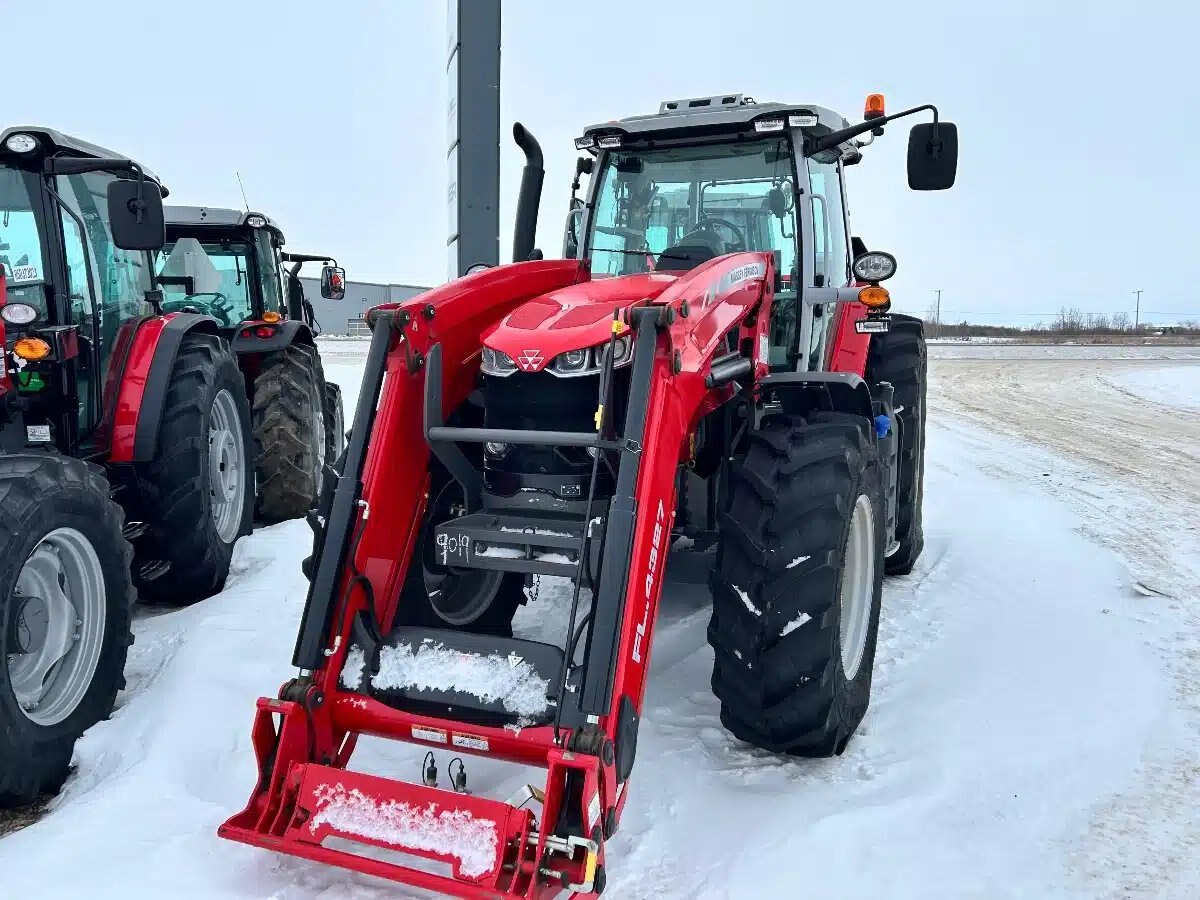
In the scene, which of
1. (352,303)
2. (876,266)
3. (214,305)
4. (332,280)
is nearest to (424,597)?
(876,266)

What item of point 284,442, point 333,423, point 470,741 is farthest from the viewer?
point 333,423

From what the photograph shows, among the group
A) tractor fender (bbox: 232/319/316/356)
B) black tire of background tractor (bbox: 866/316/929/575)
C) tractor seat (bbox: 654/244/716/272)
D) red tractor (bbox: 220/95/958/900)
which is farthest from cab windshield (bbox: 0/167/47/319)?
black tire of background tractor (bbox: 866/316/929/575)

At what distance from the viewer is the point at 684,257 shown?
4.04 m

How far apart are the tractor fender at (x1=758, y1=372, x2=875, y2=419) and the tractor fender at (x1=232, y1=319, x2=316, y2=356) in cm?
419

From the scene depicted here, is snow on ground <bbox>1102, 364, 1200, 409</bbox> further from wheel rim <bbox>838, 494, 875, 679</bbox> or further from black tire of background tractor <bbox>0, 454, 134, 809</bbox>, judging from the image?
black tire of background tractor <bbox>0, 454, 134, 809</bbox>

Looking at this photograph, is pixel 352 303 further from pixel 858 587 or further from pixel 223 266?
pixel 858 587

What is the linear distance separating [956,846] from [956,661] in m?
1.48

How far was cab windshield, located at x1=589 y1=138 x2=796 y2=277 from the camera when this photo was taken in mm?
4051

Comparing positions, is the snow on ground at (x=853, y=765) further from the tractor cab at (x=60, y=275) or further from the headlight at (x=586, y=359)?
the headlight at (x=586, y=359)

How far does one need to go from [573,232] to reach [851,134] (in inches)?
54.5

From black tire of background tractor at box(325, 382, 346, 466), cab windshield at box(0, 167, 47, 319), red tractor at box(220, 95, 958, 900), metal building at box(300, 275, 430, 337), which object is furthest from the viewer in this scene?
metal building at box(300, 275, 430, 337)

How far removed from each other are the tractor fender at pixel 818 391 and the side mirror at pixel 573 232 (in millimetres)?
1246

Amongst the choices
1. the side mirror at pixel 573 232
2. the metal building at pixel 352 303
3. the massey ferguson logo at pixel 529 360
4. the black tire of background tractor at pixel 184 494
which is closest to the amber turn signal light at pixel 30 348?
the black tire of background tractor at pixel 184 494

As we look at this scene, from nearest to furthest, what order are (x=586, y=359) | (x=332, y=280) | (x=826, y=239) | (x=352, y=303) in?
(x=586, y=359) → (x=826, y=239) → (x=332, y=280) → (x=352, y=303)
